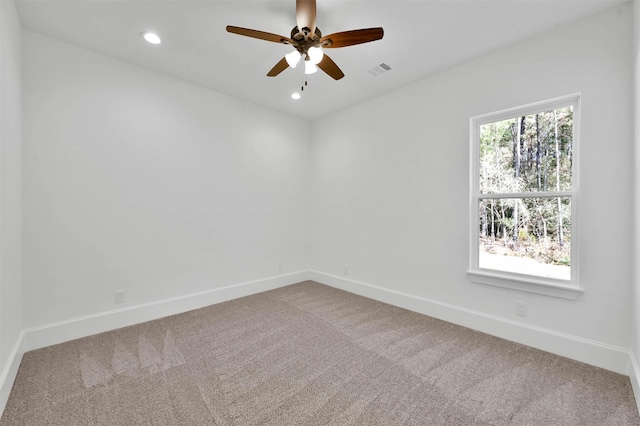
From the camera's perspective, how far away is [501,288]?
270cm

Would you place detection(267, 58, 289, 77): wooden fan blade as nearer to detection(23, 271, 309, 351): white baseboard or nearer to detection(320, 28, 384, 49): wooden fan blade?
detection(320, 28, 384, 49): wooden fan blade

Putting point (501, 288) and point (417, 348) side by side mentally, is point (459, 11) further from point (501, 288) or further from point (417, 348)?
point (417, 348)

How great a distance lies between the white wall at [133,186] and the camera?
2508mm

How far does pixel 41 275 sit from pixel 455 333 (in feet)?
12.9

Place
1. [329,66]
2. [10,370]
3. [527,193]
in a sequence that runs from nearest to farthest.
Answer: [10,370] → [329,66] → [527,193]

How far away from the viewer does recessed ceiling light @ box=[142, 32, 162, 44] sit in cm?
248

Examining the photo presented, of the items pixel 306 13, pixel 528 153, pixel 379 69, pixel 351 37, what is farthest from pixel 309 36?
pixel 528 153

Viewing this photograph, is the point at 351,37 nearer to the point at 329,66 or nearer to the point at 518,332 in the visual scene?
the point at 329,66

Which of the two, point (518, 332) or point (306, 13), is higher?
point (306, 13)

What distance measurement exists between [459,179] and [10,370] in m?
4.08

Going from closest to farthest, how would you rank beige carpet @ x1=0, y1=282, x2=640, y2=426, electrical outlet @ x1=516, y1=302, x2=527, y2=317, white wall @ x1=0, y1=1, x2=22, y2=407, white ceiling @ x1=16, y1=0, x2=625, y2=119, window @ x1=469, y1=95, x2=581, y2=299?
beige carpet @ x1=0, y1=282, x2=640, y2=426
white wall @ x1=0, y1=1, x2=22, y2=407
white ceiling @ x1=16, y1=0, x2=625, y2=119
window @ x1=469, y1=95, x2=581, y2=299
electrical outlet @ x1=516, y1=302, x2=527, y2=317

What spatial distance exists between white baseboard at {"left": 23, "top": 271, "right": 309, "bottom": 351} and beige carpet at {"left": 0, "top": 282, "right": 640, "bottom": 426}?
0.35 ft

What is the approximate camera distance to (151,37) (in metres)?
2.52

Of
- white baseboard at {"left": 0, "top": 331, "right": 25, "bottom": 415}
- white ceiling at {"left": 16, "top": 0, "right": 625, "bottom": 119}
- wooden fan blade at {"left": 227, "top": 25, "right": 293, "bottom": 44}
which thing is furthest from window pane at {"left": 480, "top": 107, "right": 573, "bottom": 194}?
white baseboard at {"left": 0, "top": 331, "right": 25, "bottom": 415}
